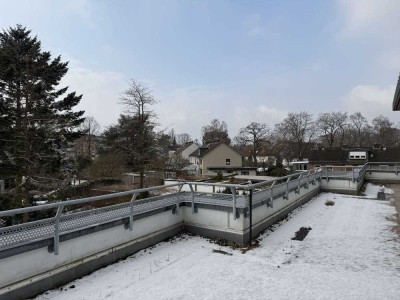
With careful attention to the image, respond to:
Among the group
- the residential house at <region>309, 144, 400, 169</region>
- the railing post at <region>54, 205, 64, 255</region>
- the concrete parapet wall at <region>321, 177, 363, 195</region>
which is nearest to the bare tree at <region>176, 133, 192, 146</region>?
the residential house at <region>309, 144, 400, 169</region>

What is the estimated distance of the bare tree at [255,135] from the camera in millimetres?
55919

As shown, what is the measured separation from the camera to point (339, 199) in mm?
11570

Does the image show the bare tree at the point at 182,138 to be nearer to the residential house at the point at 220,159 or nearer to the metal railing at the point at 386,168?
the residential house at the point at 220,159

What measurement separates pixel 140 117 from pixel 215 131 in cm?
5299

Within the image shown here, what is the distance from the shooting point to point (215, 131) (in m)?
75.6

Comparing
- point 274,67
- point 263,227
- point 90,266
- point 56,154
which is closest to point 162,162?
point 56,154

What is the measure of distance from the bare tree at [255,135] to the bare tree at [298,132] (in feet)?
15.3

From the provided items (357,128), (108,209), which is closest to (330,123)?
(357,128)

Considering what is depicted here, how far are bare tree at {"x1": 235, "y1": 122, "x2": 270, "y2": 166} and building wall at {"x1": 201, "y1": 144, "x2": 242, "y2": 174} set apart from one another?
18.9 feet

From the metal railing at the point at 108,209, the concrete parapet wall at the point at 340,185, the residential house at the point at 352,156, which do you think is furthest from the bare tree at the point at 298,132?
the metal railing at the point at 108,209

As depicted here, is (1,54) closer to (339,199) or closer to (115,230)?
(115,230)

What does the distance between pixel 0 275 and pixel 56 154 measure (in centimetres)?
1537

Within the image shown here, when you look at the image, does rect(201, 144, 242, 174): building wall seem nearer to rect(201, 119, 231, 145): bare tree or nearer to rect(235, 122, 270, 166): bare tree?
rect(235, 122, 270, 166): bare tree

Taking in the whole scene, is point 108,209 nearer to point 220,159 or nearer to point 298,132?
point 220,159
